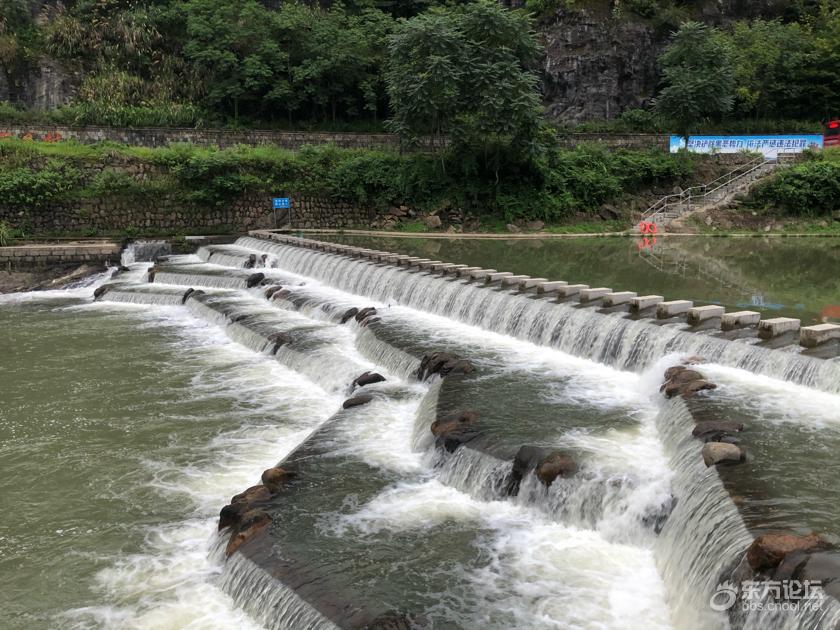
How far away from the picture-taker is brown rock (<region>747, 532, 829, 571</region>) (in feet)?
17.8

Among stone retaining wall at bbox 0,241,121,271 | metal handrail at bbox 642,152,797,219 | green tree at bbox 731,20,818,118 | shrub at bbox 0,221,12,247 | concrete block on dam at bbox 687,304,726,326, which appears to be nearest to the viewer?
concrete block on dam at bbox 687,304,726,326

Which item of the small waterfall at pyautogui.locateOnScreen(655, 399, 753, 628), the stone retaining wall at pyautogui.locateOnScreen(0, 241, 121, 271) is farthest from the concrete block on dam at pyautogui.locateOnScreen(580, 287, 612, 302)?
the stone retaining wall at pyautogui.locateOnScreen(0, 241, 121, 271)

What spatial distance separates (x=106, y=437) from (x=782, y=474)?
966cm

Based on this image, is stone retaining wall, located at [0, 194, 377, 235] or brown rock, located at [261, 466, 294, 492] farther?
stone retaining wall, located at [0, 194, 377, 235]

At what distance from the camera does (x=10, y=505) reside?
9.03m

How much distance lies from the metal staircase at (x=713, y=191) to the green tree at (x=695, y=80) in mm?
3299

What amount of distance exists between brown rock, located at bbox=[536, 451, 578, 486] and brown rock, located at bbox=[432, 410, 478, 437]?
1.61m

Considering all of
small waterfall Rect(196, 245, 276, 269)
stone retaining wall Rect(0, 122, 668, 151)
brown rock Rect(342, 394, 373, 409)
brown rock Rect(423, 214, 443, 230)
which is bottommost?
brown rock Rect(342, 394, 373, 409)

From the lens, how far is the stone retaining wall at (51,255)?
26.8 metres

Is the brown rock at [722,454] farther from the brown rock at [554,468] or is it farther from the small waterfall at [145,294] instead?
the small waterfall at [145,294]

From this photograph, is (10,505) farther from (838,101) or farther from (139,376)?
(838,101)

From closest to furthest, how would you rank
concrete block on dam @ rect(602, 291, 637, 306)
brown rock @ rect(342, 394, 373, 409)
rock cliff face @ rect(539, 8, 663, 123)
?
1. brown rock @ rect(342, 394, 373, 409)
2. concrete block on dam @ rect(602, 291, 637, 306)
3. rock cliff face @ rect(539, 8, 663, 123)

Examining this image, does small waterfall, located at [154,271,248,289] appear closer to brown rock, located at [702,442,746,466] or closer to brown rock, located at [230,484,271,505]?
brown rock, located at [230,484,271,505]

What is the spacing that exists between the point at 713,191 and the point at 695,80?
19.4 ft
